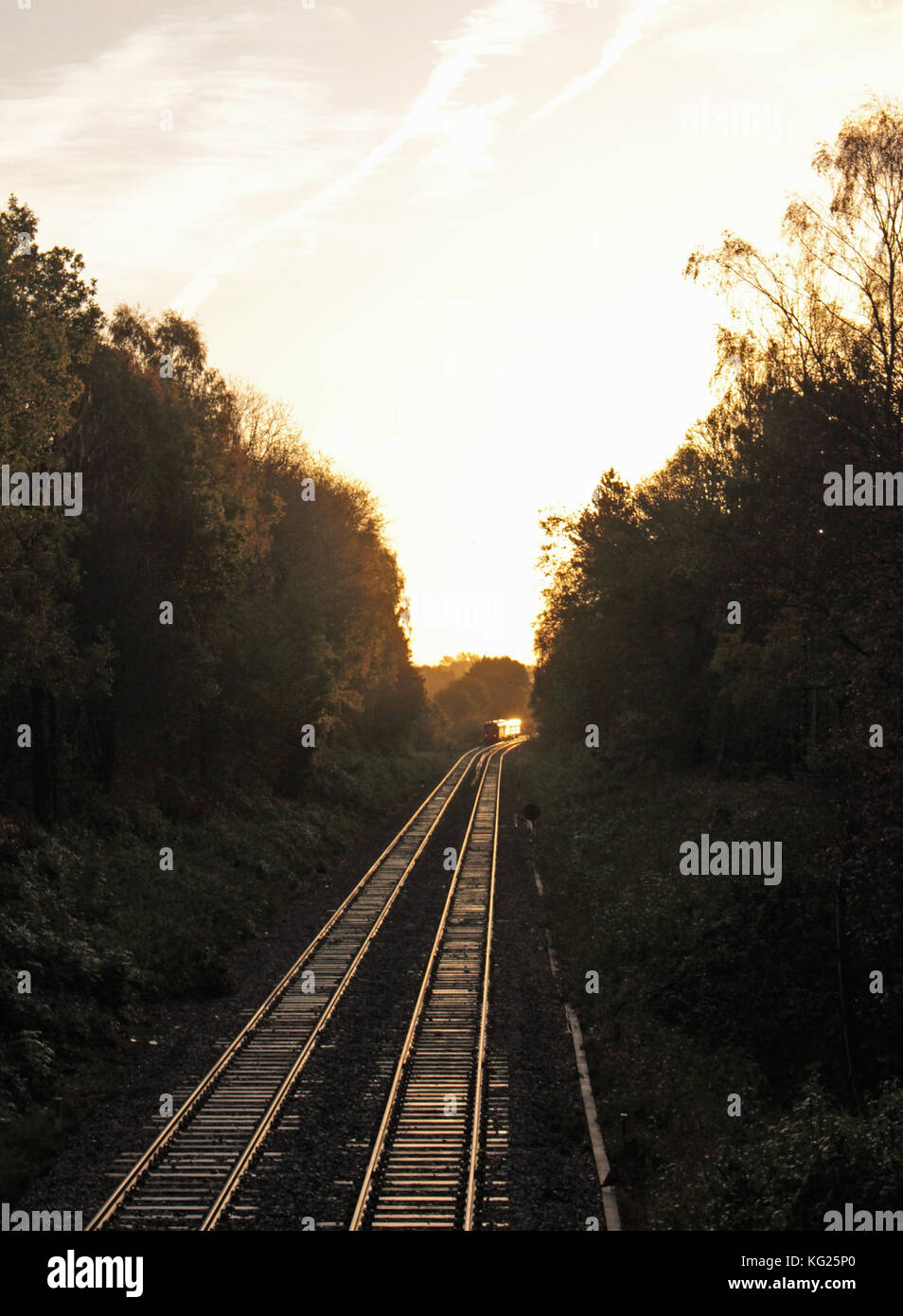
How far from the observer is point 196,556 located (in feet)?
99.0

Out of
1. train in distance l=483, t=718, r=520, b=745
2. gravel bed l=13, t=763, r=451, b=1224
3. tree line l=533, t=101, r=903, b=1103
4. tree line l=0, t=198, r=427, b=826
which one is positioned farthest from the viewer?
train in distance l=483, t=718, r=520, b=745

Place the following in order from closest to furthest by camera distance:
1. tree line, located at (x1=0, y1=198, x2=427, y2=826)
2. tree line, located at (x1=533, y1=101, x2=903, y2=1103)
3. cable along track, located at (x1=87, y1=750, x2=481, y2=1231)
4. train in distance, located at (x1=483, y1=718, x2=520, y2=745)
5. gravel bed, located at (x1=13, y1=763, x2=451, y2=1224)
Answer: cable along track, located at (x1=87, y1=750, x2=481, y2=1231) < gravel bed, located at (x1=13, y1=763, x2=451, y2=1224) < tree line, located at (x1=533, y1=101, x2=903, y2=1103) < tree line, located at (x1=0, y1=198, x2=427, y2=826) < train in distance, located at (x1=483, y1=718, x2=520, y2=745)

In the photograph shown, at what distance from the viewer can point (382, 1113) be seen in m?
13.2

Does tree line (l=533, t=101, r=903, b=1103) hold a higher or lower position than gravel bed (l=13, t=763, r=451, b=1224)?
higher

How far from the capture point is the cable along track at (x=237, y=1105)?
421 inches

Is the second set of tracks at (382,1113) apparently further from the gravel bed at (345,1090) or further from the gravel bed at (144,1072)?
the gravel bed at (144,1072)

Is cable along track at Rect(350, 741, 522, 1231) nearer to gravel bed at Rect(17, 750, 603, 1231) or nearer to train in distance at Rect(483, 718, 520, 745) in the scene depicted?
gravel bed at Rect(17, 750, 603, 1231)

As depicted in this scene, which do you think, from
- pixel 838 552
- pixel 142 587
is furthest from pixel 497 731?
pixel 838 552

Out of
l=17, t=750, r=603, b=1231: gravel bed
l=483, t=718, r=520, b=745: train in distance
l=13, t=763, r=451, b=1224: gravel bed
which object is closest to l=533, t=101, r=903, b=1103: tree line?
l=17, t=750, r=603, b=1231: gravel bed

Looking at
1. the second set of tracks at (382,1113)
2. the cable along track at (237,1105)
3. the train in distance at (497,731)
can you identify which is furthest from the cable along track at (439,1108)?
the train in distance at (497,731)

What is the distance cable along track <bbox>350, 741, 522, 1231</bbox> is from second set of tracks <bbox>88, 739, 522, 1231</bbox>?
2 cm

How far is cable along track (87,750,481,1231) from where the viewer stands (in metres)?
10.7

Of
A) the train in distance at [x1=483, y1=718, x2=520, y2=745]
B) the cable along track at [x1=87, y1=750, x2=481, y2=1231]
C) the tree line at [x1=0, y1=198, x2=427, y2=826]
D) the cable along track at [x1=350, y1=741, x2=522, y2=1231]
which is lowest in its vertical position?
the cable along track at [x1=350, y1=741, x2=522, y2=1231]

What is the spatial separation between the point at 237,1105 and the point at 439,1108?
254 centimetres
